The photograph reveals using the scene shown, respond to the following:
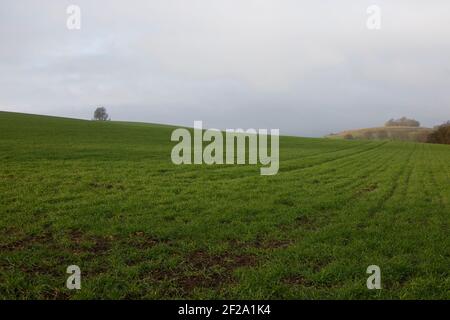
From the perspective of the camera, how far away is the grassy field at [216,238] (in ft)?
22.6

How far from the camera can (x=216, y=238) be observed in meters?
9.69

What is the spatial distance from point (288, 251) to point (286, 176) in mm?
13056

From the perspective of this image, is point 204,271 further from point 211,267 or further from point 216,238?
point 216,238

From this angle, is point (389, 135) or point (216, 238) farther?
point (389, 135)

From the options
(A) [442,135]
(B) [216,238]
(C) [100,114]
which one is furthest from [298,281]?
(C) [100,114]

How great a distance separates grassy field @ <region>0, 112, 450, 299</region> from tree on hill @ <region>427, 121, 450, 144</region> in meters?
120

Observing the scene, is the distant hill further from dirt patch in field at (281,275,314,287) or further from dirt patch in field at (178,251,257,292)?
dirt patch in field at (281,275,314,287)

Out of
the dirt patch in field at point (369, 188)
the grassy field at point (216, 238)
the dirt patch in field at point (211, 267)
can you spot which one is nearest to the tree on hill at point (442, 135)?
the dirt patch in field at point (369, 188)

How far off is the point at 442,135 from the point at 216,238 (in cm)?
13676

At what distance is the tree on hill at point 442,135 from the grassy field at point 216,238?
120 meters

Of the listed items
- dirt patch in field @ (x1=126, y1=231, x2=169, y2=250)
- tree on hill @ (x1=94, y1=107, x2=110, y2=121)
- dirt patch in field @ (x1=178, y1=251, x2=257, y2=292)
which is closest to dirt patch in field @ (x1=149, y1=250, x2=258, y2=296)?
dirt patch in field @ (x1=178, y1=251, x2=257, y2=292)
